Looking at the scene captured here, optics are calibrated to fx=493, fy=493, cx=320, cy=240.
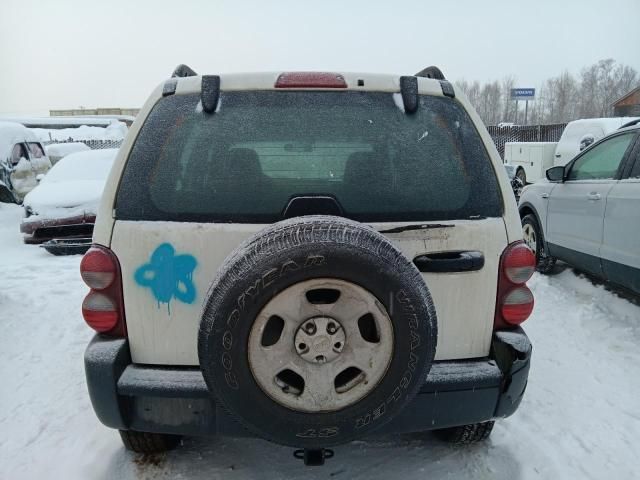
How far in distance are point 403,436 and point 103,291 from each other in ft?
5.84

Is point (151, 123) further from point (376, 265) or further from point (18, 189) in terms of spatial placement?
point (18, 189)

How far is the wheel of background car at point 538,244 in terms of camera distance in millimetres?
6066

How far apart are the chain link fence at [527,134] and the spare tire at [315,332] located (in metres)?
29.6

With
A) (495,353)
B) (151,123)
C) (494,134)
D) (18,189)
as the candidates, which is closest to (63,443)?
(151,123)

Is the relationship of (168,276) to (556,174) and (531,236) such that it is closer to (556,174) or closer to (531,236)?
(556,174)

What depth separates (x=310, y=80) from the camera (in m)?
2.23

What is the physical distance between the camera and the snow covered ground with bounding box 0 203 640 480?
2496mm

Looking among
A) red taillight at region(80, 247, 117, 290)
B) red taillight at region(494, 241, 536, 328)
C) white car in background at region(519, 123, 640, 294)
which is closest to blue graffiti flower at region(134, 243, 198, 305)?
red taillight at region(80, 247, 117, 290)

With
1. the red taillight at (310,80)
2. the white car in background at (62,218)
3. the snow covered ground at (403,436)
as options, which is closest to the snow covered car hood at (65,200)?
the white car in background at (62,218)

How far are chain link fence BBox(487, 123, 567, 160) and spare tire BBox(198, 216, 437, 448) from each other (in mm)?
29626

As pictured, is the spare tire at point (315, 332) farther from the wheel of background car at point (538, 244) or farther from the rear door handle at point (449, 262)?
the wheel of background car at point (538, 244)

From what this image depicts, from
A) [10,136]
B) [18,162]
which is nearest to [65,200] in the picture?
[18,162]

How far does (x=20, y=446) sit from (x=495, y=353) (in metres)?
2.61

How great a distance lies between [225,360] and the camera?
1742 millimetres
